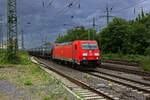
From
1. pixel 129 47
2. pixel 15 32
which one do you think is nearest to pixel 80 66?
pixel 15 32

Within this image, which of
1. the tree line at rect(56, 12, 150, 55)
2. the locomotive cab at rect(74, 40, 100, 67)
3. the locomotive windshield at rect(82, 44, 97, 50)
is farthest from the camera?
the tree line at rect(56, 12, 150, 55)

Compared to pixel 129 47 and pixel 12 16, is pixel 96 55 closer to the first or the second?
pixel 12 16

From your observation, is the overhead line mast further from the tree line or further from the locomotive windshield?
the tree line

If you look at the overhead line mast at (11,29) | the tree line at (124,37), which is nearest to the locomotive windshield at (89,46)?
the overhead line mast at (11,29)

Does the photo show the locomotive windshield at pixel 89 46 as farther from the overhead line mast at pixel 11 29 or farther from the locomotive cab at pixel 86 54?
the overhead line mast at pixel 11 29

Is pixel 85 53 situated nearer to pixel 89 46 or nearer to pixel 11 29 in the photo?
pixel 89 46

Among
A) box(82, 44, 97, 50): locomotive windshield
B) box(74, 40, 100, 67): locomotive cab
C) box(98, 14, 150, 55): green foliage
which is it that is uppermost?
box(98, 14, 150, 55): green foliage

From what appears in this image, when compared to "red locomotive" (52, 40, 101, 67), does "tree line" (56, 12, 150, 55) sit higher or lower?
higher

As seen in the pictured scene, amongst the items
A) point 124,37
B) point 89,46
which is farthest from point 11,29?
point 124,37

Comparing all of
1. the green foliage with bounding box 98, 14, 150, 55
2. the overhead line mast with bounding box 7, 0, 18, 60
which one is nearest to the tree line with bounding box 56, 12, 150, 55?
the green foliage with bounding box 98, 14, 150, 55

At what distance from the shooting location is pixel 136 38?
68.0m

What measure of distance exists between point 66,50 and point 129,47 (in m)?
29.7

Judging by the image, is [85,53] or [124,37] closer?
[85,53]

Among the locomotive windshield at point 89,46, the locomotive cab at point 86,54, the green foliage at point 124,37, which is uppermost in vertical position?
the green foliage at point 124,37
